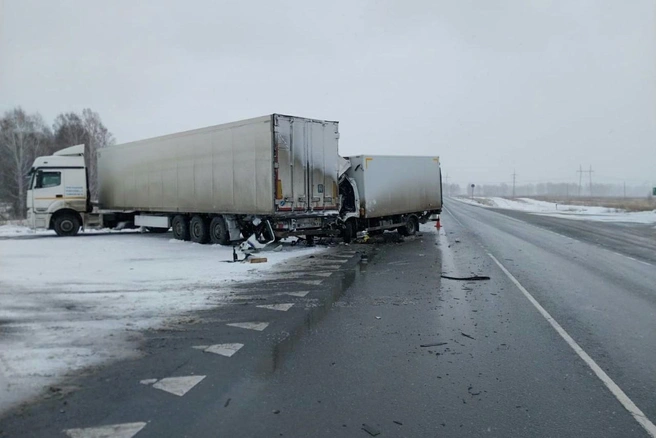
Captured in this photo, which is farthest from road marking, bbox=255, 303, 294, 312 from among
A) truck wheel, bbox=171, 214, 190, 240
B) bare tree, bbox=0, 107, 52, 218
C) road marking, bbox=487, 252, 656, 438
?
bare tree, bbox=0, 107, 52, 218

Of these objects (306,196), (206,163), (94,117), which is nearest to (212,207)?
(206,163)

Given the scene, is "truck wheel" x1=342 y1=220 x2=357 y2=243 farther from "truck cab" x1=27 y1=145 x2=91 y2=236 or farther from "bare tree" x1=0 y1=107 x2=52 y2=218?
"bare tree" x1=0 y1=107 x2=52 y2=218

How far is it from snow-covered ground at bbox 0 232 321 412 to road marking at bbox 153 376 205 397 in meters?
1.04

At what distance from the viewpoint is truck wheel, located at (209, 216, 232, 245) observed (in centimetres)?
1739

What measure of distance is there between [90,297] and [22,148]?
4273 centimetres

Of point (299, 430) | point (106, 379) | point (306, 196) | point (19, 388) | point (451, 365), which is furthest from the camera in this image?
point (306, 196)

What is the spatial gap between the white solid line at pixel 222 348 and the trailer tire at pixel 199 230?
491 inches

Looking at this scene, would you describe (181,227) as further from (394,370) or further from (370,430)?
(370,430)

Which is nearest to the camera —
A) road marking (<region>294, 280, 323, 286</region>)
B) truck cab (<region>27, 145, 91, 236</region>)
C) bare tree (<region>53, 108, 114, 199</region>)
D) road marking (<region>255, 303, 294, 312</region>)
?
road marking (<region>255, 303, 294, 312</region>)

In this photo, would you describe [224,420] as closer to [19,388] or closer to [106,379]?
[106,379]

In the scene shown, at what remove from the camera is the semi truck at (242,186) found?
15648 millimetres

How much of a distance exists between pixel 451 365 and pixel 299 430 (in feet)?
7.35

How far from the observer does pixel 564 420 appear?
4145 mm

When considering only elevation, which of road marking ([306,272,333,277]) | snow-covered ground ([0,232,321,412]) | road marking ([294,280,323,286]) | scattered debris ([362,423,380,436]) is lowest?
scattered debris ([362,423,380,436])
